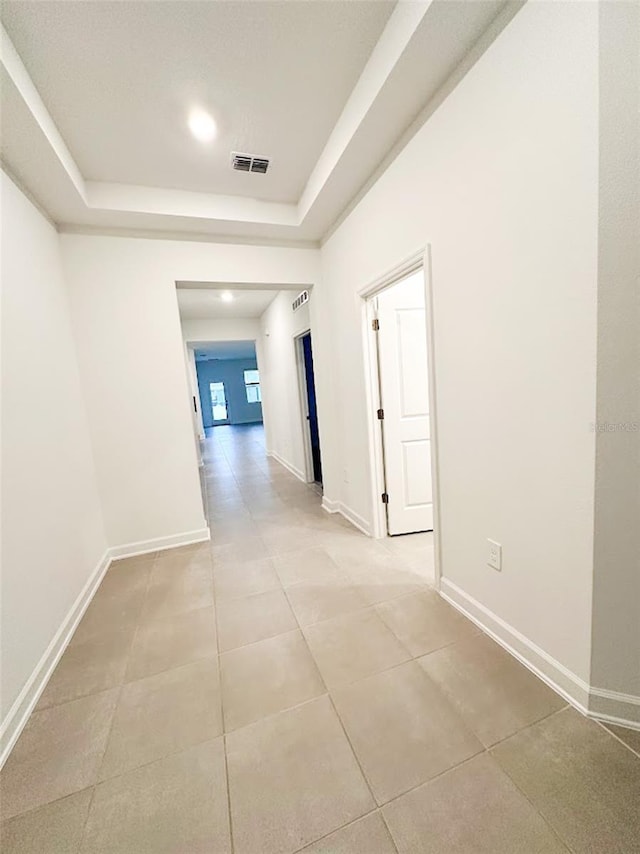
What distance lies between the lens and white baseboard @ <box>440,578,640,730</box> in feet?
3.99

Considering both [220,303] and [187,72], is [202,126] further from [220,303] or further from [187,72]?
[220,303]

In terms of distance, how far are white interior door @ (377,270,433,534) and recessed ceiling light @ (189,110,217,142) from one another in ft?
4.84

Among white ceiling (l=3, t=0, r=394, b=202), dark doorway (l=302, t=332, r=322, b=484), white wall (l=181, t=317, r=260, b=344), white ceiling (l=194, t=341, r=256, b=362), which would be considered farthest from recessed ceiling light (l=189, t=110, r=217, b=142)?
white ceiling (l=194, t=341, r=256, b=362)

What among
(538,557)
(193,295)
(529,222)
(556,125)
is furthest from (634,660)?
(193,295)

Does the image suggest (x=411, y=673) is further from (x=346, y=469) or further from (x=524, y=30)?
(x=524, y=30)

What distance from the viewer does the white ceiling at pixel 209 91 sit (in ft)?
4.52

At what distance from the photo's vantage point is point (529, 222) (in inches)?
50.3

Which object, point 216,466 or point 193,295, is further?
point 216,466

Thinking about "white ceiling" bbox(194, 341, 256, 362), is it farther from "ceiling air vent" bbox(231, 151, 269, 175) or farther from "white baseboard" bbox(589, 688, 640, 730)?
"white baseboard" bbox(589, 688, 640, 730)

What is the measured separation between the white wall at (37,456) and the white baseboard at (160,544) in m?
0.31

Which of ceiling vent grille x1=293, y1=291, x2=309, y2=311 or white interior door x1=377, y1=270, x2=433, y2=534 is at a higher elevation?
ceiling vent grille x1=293, y1=291, x2=309, y2=311

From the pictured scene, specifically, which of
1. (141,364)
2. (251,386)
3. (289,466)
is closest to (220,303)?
(289,466)

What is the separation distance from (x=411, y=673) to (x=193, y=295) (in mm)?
5153

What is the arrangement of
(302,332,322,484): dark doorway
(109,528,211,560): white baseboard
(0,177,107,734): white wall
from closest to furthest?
(0,177,107,734): white wall
(109,528,211,560): white baseboard
(302,332,322,484): dark doorway
